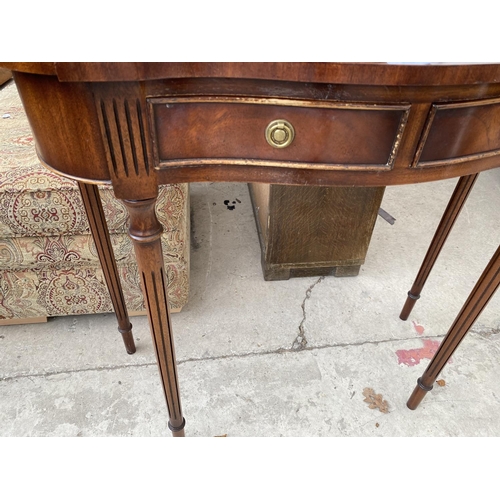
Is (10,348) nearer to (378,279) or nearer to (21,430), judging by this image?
(21,430)

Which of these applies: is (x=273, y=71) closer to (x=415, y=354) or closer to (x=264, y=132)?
(x=264, y=132)

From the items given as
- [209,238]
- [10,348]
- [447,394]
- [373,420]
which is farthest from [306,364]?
[10,348]

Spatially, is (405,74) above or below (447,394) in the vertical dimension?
above

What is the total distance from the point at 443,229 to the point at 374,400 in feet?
1.60

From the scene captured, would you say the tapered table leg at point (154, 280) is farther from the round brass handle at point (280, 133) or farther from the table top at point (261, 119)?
the round brass handle at point (280, 133)

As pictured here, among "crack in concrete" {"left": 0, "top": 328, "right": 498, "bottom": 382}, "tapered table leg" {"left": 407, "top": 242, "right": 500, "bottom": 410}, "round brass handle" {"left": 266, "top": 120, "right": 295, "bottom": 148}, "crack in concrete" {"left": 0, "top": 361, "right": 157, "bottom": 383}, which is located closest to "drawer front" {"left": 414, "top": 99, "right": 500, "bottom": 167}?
"round brass handle" {"left": 266, "top": 120, "right": 295, "bottom": 148}

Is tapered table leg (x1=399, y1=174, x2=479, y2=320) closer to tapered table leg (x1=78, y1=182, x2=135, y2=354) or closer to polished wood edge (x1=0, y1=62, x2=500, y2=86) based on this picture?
polished wood edge (x1=0, y1=62, x2=500, y2=86)

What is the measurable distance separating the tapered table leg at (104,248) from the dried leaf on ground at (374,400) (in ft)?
2.16

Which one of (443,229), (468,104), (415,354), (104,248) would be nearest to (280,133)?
(468,104)

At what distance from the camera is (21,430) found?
1.00 meters

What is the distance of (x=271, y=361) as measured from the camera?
1171 mm

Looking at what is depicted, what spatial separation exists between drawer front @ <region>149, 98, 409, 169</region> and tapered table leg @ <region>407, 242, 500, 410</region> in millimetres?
450

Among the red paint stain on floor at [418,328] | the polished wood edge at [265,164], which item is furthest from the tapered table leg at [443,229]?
the polished wood edge at [265,164]

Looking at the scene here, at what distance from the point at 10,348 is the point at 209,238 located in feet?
2.49
